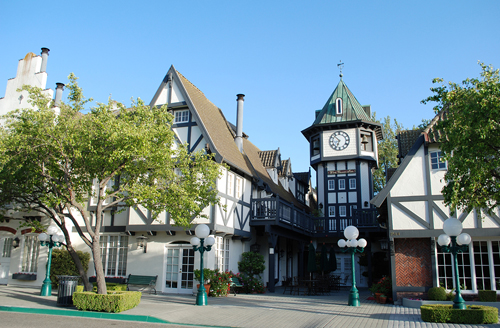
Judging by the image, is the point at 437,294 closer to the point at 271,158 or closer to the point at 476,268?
the point at 476,268

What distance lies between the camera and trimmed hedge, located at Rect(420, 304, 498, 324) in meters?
10.4

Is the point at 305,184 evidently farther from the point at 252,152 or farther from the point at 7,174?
the point at 7,174

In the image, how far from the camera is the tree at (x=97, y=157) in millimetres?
12383

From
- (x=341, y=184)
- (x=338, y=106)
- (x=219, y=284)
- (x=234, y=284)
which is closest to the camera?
(x=219, y=284)

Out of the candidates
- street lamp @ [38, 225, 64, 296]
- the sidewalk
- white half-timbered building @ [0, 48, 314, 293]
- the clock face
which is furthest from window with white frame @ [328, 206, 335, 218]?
street lamp @ [38, 225, 64, 296]

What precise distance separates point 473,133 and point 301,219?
1556 cm

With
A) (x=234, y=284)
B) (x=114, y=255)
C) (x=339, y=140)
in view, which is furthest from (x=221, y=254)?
(x=339, y=140)

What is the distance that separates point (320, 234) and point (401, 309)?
1337 cm

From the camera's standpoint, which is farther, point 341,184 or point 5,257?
point 341,184

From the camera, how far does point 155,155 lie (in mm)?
13078

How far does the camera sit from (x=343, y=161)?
1120 inches

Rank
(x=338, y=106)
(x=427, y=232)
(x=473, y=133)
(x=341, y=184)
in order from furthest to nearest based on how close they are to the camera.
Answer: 1. (x=338, y=106)
2. (x=341, y=184)
3. (x=427, y=232)
4. (x=473, y=133)

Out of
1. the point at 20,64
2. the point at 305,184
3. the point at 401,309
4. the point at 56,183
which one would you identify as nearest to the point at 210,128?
the point at 56,183

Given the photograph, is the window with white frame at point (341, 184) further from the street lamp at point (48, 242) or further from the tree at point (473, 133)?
the street lamp at point (48, 242)
